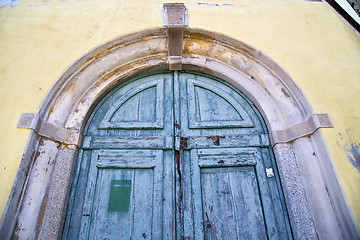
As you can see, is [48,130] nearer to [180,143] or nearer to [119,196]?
[119,196]

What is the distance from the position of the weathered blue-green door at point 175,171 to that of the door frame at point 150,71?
128mm

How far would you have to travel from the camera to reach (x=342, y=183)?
70.7 inches

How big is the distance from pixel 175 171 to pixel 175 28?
1.58 metres

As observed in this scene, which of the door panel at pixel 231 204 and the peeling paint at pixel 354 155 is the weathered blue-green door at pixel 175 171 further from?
the peeling paint at pixel 354 155

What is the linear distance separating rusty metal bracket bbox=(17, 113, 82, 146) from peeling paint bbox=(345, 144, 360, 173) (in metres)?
2.39

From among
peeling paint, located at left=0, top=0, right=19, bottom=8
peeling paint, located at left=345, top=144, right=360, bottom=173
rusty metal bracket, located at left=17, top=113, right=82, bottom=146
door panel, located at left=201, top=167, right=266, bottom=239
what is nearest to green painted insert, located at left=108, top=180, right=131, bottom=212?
rusty metal bracket, located at left=17, top=113, right=82, bottom=146

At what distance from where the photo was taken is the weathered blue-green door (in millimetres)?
1990

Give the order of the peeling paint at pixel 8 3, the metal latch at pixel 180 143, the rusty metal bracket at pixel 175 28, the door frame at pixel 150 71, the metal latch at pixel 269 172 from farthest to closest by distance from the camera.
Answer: the peeling paint at pixel 8 3, the rusty metal bracket at pixel 175 28, the metal latch at pixel 180 143, the metal latch at pixel 269 172, the door frame at pixel 150 71

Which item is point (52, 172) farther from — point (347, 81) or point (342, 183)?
point (347, 81)

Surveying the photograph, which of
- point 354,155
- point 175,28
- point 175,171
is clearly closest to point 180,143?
point 175,171

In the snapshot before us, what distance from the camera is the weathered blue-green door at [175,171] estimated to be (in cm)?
199

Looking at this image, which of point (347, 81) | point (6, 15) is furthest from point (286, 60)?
point (6, 15)

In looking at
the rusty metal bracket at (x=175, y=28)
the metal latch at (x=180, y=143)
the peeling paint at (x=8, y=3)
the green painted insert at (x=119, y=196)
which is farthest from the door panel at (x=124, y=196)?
the peeling paint at (x=8, y=3)

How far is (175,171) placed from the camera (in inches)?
86.7
